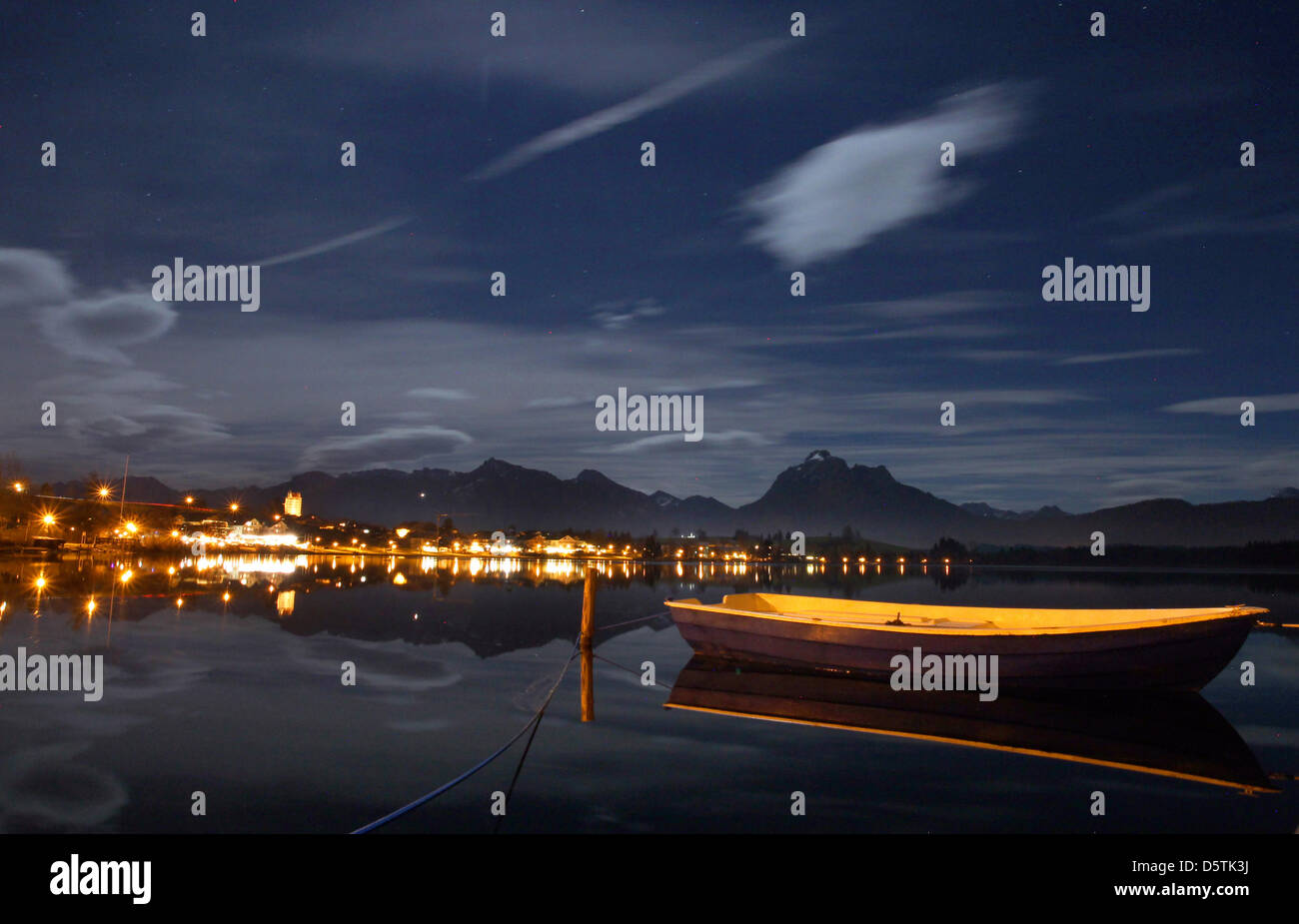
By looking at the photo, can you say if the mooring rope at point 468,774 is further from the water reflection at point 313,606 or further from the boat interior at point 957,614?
the boat interior at point 957,614

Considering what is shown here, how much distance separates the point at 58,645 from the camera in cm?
2444

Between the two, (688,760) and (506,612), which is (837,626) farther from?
(506,612)

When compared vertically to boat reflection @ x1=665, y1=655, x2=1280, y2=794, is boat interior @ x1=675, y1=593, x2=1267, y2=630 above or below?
above

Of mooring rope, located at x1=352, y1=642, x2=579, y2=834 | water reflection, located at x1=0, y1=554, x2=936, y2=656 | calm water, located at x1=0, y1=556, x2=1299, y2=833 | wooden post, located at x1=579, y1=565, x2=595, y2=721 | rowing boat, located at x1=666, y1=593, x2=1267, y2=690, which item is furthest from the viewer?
water reflection, located at x1=0, y1=554, x2=936, y2=656

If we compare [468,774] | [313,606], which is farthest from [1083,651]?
[313,606]

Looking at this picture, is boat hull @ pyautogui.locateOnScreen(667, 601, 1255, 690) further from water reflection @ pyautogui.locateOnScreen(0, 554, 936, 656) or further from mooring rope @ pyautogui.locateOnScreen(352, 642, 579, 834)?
water reflection @ pyautogui.locateOnScreen(0, 554, 936, 656)

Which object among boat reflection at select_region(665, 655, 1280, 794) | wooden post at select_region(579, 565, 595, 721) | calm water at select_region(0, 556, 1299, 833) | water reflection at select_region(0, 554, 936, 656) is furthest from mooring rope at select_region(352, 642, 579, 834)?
water reflection at select_region(0, 554, 936, 656)

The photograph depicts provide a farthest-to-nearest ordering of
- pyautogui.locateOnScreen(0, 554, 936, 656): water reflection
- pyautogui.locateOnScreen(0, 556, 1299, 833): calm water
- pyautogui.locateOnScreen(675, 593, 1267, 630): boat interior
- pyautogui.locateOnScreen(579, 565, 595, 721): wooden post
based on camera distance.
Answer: pyautogui.locateOnScreen(0, 554, 936, 656): water reflection, pyautogui.locateOnScreen(675, 593, 1267, 630): boat interior, pyautogui.locateOnScreen(579, 565, 595, 721): wooden post, pyautogui.locateOnScreen(0, 556, 1299, 833): calm water

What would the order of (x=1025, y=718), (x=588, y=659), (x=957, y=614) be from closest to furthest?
(x=1025, y=718), (x=588, y=659), (x=957, y=614)

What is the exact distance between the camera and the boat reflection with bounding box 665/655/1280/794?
15.9 m

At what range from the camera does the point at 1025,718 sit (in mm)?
19031

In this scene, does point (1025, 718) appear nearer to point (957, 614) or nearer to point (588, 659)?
point (957, 614)
